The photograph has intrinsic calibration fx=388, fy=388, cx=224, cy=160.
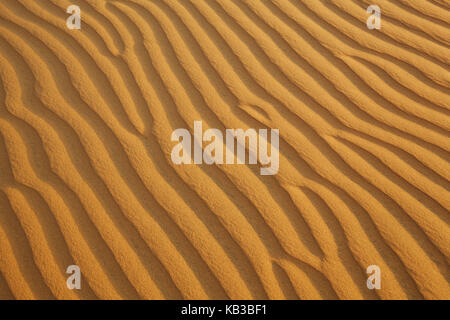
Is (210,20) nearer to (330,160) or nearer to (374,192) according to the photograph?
(330,160)

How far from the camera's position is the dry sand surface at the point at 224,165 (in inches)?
74.5

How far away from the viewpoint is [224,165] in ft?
7.40

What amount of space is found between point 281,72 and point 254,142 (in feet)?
2.19

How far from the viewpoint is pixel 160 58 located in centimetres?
276

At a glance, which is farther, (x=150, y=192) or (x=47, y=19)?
(x=47, y=19)

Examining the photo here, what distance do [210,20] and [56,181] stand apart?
175 cm

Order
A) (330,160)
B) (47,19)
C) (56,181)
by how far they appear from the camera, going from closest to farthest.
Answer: (56,181), (330,160), (47,19)

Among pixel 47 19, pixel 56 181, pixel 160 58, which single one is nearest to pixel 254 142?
pixel 160 58

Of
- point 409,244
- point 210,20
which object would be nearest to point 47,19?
point 210,20

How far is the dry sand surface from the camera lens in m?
1.89

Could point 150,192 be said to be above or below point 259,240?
above
